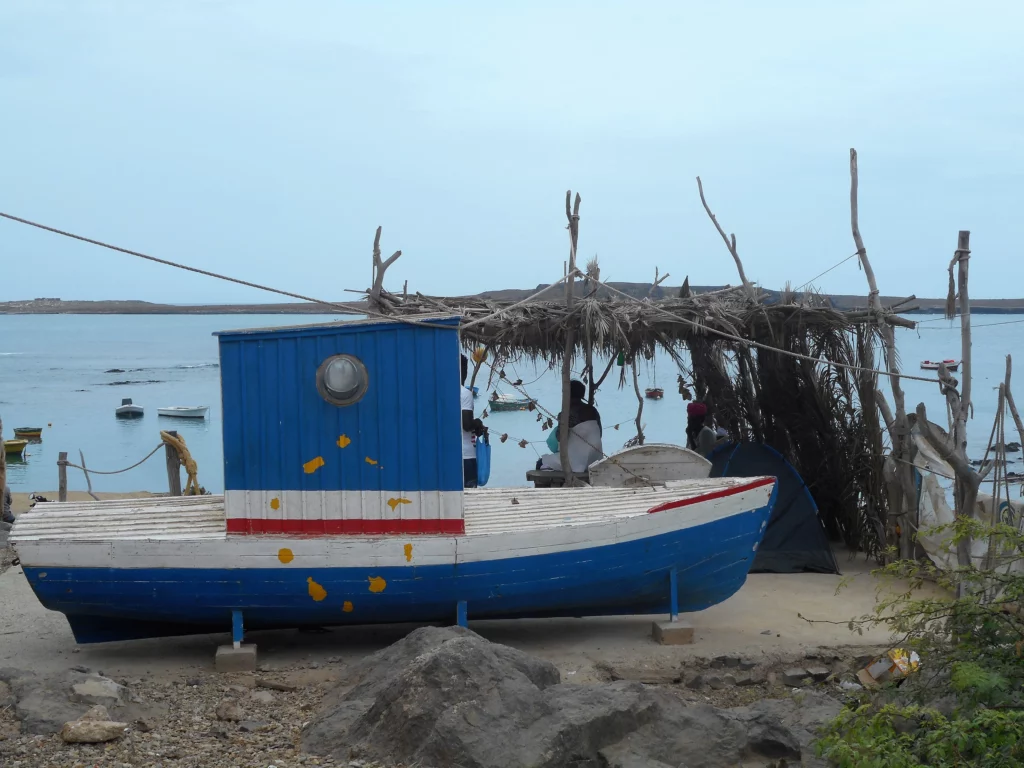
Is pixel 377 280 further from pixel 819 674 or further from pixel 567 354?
pixel 819 674

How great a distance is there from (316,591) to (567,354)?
3598mm

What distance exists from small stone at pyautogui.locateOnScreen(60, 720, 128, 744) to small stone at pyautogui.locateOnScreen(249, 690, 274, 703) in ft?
3.36

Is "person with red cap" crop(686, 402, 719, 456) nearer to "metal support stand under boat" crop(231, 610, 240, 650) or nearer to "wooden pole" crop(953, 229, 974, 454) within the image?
"wooden pole" crop(953, 229, 974, 454)

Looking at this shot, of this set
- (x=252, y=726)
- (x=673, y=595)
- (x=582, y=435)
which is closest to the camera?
(x=252, y=726)

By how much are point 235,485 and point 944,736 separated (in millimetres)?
4560

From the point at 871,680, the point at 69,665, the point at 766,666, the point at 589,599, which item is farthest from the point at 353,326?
the point at 871,680

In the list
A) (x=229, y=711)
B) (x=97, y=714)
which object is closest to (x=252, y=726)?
(x=229, y=711)

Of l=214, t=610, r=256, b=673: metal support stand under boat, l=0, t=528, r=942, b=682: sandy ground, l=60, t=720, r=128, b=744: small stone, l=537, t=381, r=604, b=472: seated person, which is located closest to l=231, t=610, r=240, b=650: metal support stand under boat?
l=214, t=610, r=256, b=673: metal support stand under boat

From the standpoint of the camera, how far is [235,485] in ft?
22.3

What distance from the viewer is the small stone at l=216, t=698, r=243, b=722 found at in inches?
224

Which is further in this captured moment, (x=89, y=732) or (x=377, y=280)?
(x=377, y=280)

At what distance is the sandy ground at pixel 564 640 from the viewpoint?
7094mm

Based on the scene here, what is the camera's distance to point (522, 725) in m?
4.76

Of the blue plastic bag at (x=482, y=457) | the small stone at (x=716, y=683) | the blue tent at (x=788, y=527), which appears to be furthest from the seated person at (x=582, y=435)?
the small stone at (x=716, y=683)
